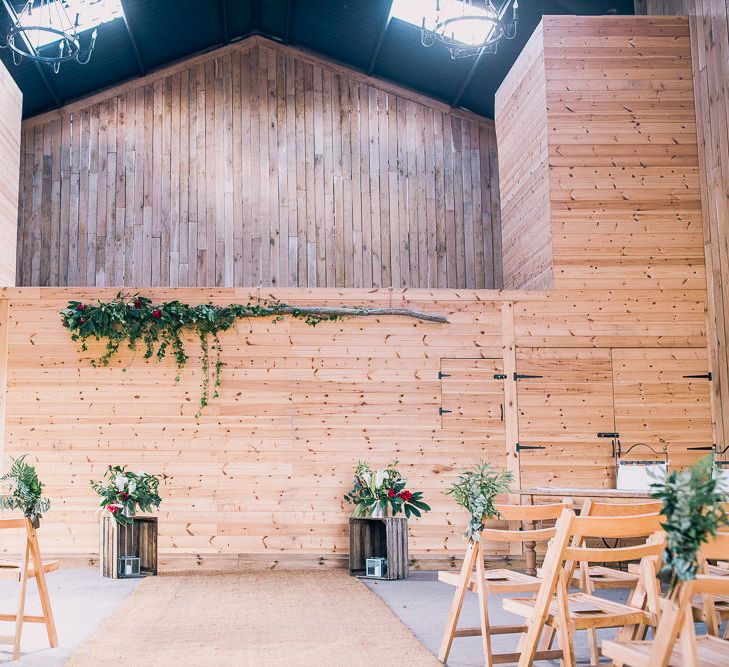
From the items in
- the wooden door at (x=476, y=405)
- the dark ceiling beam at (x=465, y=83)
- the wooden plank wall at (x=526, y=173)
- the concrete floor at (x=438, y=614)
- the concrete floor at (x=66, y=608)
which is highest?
the dark ceiling beam at (x=465, y=83)

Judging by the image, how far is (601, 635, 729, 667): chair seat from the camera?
3.10 meters

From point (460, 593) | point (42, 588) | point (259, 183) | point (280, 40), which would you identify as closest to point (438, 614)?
point (460, 593)

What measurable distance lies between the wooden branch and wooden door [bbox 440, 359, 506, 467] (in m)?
0.48

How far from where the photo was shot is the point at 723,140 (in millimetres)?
8938

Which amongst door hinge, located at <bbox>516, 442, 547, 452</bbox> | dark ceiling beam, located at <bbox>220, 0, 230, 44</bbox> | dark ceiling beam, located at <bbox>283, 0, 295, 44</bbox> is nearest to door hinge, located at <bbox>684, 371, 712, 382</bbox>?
door hinge, located at <bbox>516, 442, 547, 452</bbox>

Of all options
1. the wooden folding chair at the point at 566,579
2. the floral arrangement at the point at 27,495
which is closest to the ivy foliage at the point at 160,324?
the floral arrangement at the point at 27,495

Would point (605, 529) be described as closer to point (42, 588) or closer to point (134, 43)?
point (42, 588)

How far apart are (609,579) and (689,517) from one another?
224 centimetres

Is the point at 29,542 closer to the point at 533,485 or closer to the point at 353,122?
the point at 533,485

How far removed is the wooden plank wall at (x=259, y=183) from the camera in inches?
522

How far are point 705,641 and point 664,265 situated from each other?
21.8 ft

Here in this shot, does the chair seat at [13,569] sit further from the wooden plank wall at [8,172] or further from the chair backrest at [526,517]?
the wooden plank wall at [8,172]

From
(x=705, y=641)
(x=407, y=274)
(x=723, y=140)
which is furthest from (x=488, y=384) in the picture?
(x=705, y=641)

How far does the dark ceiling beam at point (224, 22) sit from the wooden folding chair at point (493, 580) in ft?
33.6
